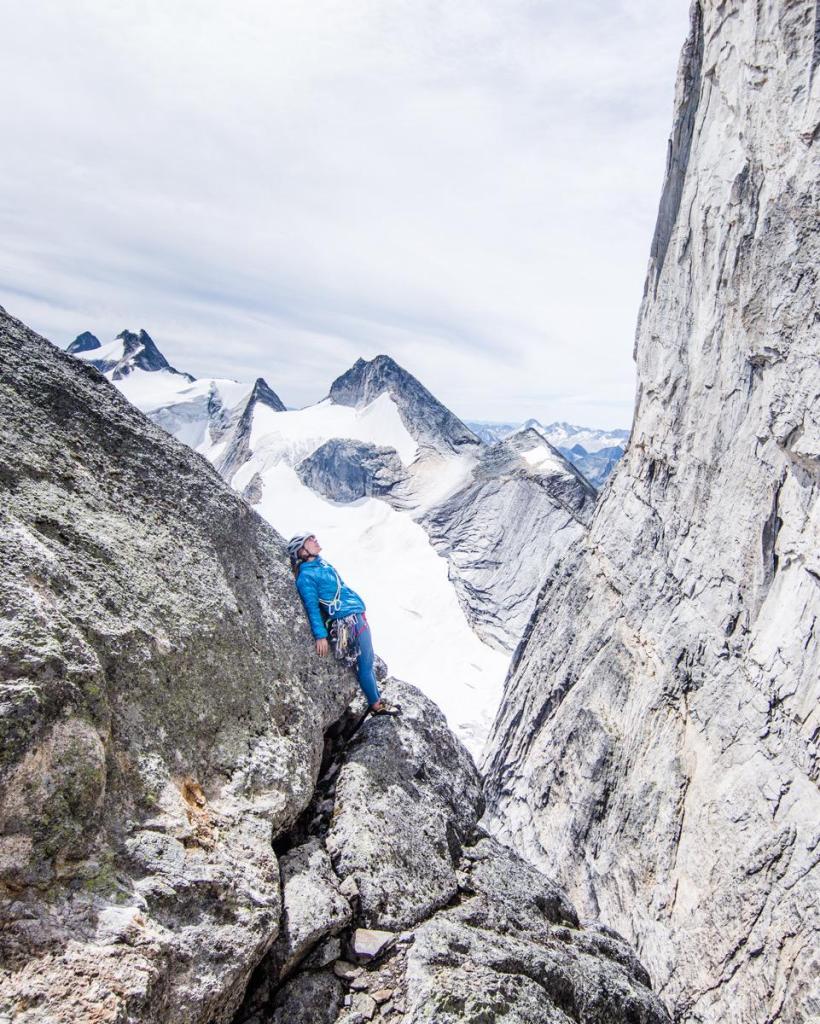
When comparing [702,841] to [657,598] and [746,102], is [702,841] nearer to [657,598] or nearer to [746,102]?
[657,598]

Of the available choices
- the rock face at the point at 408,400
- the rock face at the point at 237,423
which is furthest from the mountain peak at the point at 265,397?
the rock face at the point at 408,400

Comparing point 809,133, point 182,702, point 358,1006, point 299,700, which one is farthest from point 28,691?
point 809,133

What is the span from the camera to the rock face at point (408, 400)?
222 ft

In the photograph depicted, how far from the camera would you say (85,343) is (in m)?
127

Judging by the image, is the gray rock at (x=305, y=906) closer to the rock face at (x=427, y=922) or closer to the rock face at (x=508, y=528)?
the rock face at (x=427, y=922)

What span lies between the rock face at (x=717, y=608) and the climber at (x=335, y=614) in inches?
287

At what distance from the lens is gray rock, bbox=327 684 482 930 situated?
6047mm

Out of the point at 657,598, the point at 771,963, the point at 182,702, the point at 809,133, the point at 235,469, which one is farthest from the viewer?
the point at 235,469

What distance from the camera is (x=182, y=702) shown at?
577 centimetres

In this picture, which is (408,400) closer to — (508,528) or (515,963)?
(508,528)

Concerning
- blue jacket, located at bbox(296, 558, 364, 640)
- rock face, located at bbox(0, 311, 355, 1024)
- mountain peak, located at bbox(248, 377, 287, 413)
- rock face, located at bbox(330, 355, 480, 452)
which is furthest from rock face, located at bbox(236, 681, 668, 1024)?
mountain peak, located at bbox(248, 377, 287, 413)

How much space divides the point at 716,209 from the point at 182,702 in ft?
53.5

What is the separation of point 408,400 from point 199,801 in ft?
222

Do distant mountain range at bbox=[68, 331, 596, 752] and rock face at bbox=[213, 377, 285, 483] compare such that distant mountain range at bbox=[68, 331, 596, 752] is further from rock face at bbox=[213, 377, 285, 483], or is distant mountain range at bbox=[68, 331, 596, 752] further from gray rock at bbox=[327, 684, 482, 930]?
gray rock at bbox=[327, 684, 482, 930]
